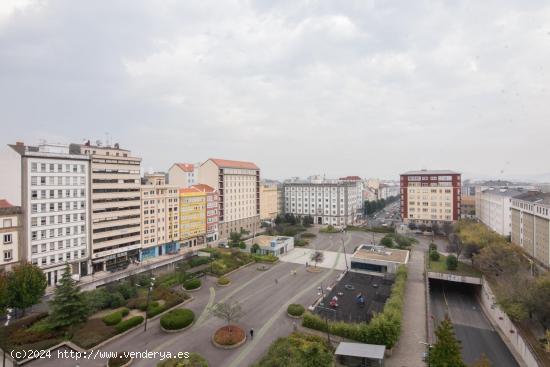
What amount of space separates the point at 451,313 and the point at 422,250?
853 inches

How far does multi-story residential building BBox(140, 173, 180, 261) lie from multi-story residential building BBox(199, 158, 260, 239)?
13.3m

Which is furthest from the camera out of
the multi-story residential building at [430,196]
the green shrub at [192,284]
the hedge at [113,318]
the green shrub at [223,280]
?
the multi-story residential building at [430,196]

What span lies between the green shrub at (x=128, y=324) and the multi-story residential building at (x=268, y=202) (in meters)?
60.9

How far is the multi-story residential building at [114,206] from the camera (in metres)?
44.0

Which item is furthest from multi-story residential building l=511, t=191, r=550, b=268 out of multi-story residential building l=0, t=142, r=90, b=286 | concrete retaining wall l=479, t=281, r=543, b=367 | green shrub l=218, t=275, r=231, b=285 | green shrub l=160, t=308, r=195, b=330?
multi-story residential building l=0, t=142, r=90, b=286

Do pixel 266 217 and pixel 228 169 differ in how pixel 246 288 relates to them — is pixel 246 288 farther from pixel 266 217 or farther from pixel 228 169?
pixel 266 217

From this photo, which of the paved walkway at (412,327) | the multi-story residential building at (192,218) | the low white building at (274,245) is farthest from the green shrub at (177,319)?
the multi-story residential building at (192,218)

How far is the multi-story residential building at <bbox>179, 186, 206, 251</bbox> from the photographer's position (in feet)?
190

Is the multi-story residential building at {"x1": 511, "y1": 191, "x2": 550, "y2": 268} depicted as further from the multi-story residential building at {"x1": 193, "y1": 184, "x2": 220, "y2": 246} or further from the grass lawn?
the multi-story residential building at {"x1": 193, "y1": 184, "x2": 220, "y2": 246}

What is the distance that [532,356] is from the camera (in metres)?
24.8

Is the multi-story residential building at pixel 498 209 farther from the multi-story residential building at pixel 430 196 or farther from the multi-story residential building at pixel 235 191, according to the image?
the multi-story residential building at pixel 235 191

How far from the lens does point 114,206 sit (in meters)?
46.4

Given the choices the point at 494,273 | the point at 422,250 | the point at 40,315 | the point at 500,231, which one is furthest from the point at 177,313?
the point at 500,231

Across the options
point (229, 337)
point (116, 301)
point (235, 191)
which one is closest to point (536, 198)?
point (229, 337)
